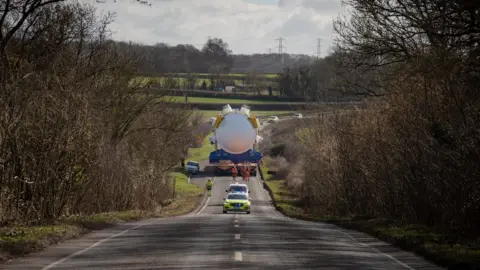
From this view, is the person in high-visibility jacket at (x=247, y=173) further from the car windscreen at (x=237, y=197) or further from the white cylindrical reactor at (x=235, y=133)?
the car windscreen at (x=237, y=197)

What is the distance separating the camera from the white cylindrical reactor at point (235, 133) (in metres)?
82.4

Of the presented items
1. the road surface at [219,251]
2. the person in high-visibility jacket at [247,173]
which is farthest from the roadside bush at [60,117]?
the person in high-visibility jacket at [247,173]

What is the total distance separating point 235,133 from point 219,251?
210ft

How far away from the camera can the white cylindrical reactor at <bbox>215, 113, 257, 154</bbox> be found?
3246 inches

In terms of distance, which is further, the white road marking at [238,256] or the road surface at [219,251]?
the white road marking at [238,256]

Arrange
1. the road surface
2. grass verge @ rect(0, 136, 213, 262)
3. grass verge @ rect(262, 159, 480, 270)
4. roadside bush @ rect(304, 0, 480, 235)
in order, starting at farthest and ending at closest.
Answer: roadside bush @ rect(304, 0, 480, 235) → grass verge @ rect(0, 136, 213, 262) → grass verge @ rect(262, 159, 480, 270) → the road surface

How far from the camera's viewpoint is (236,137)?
271ft

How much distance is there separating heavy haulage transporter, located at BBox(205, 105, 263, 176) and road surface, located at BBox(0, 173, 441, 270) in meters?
55.3

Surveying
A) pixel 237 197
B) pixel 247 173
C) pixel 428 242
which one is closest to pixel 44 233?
pixel 428 242

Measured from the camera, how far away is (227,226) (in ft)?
93.7

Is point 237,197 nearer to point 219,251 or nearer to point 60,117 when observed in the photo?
point 60,117

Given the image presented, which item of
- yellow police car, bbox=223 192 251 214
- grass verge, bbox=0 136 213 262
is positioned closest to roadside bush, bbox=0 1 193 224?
grass verge, bbox=0 136 213 262

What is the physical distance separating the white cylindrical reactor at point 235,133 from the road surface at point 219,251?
5519cm

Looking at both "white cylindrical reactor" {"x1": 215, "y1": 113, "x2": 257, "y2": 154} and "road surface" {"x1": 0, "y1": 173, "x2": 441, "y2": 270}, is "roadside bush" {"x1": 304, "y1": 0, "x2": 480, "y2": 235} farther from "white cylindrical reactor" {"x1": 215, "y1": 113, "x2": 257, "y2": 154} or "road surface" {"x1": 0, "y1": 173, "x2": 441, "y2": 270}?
"white cylindrical reactor" {"x1": 215, "y1": 113, "x2": 257, "y2": 154}
